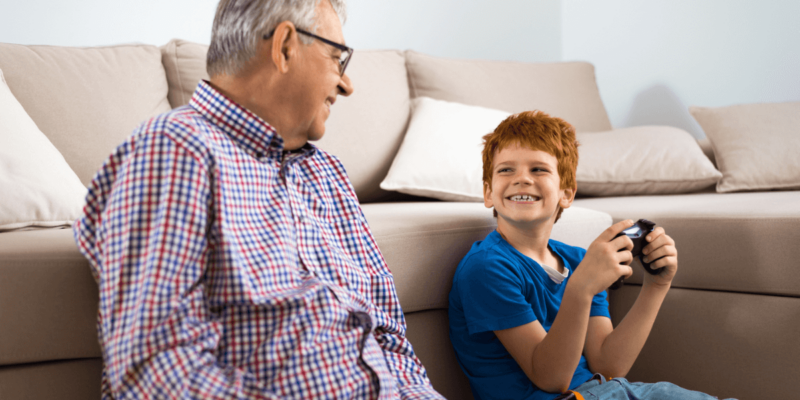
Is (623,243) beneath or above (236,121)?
beneath

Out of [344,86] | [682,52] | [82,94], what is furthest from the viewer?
[682,52]

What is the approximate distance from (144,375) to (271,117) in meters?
0.36

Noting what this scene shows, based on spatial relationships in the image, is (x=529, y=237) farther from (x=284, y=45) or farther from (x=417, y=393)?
(x=284, y=45)

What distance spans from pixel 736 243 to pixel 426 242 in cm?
72

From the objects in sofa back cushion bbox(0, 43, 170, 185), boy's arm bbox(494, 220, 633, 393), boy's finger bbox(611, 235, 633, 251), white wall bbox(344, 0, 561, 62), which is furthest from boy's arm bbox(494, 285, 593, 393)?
white wall bbox(344, 0, 561, 62)

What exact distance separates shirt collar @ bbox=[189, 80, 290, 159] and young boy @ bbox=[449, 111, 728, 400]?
1.57 feet

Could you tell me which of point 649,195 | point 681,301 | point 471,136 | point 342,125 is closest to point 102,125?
point 342,125

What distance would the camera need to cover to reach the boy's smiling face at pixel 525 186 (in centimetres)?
113

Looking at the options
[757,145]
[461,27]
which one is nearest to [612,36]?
[461,27]

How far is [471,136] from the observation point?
176 centimetres

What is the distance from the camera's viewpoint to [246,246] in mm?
718

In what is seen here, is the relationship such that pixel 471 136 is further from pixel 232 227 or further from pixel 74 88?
pixel 232 227

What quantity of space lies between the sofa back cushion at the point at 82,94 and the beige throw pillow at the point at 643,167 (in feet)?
4.21

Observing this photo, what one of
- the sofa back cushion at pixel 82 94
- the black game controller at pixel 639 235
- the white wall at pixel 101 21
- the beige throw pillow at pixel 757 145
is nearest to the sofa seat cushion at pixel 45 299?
the sofa back cushion at pixel 82 94
